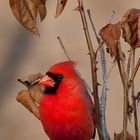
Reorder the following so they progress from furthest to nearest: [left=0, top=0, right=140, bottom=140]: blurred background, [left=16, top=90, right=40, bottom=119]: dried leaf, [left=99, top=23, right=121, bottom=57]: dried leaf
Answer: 1. [left=0, top=0, right=140, bottom=140]: blurred background
2. [left=16, top=90, right=40, bottom=119]: dried leaf
3. [left=99, top=23, right=121, bottom=57]: dried leaf

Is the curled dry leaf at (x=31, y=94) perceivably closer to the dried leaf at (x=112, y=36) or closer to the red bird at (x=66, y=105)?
the red bird at (x=66, y=105)

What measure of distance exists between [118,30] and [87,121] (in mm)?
274

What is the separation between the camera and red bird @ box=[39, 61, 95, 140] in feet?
A: 4.20

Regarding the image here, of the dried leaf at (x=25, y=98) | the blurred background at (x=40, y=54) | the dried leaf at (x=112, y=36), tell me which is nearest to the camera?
the dried leaf at (x=112, y=36)

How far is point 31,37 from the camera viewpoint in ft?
Answer: 9.83

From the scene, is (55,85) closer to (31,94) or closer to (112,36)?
(31,94)

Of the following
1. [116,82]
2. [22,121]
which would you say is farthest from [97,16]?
[22,121]

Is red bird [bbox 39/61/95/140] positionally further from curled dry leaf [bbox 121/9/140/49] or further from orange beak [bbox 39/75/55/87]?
curled dry leaf [bbox 121/9/140/49]

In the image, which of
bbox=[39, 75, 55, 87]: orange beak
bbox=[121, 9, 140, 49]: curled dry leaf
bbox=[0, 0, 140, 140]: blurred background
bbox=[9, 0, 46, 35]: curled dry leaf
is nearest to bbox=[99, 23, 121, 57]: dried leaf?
bbox=[121, 9, 140, 49]: curled dry leaf

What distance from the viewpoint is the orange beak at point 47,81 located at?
127 cm

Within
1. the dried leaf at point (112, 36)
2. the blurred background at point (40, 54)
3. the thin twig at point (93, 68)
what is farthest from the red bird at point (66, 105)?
the blurred background at point (40, 54)

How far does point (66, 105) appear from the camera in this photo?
1.31 m

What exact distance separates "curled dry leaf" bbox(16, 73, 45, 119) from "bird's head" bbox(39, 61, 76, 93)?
0.06 ft

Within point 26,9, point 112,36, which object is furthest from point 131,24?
point 26,9
